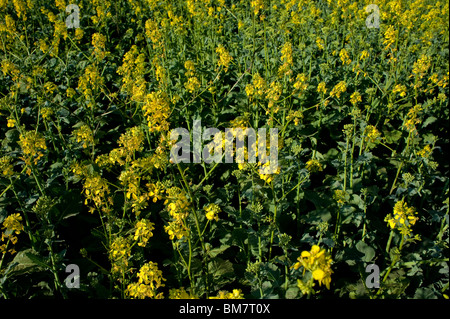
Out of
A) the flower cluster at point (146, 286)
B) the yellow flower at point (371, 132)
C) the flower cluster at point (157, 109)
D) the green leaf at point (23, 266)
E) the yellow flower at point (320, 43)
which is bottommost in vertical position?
the green leaf at point (23, 266)

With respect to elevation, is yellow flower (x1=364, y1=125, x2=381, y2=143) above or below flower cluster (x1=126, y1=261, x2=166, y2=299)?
above

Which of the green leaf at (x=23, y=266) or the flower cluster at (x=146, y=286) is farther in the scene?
the green leaf at (x=23, y=266)

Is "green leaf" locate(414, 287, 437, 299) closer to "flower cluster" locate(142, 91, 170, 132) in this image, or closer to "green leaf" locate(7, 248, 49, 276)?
"flower cluster" locate(142, 91, 170, 132)

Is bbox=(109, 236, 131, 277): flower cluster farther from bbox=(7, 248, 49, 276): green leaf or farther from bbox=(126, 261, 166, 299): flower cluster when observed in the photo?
bbox=(7, 248, 49, 276): green leaf

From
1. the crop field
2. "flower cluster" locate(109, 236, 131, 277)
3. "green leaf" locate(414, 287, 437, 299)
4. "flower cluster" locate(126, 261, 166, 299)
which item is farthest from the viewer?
"green leaf" locate(414, 287, 437, 299)

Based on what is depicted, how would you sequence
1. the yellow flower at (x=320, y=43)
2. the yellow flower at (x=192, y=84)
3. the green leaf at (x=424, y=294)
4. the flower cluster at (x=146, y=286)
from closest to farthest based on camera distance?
1. the flower cluster at (x=146, y=286)
2. the green leaf at (x=424, y=294)
3. the yellow flower at (x=192, y=84)
4. the yellow flower at (x=320, y=43)

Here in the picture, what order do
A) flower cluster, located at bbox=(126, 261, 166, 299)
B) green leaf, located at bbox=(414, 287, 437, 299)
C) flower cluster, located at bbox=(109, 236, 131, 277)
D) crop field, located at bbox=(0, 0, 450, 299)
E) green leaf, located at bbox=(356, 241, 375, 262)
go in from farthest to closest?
green leaf, located at bbox=(356, 241, 375, 262) → green leaf, located at bbox=(414, 287, 437, 299) → crop field, located at bbox=(0, 0, 450, 299) → flower cluster, located at bbox=(109, 236, 131, 277) → flower cluster, located at bbox=(126, 261, 166, 299)

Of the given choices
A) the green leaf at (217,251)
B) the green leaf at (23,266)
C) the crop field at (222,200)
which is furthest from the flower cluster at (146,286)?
the green leaf at (23,266)

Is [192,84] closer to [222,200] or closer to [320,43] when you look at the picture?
[222,200]

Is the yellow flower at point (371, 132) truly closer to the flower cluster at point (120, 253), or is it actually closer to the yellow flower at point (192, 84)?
the yellow flower at point (192, 84)

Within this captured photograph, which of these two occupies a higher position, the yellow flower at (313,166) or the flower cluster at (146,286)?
the yellow flower at (313,166)

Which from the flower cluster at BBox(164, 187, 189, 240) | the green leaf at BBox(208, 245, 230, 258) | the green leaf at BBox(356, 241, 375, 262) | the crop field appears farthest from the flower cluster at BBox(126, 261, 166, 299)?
the green leaf at BBox(356, 241, 375, 262)

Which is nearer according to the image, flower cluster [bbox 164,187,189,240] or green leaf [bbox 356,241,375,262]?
flower cluster [bbox 164,187,189,240]

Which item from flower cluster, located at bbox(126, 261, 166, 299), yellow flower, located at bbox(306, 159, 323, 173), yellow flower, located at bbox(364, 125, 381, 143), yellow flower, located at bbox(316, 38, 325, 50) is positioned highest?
yellow flower, located at bbox(316, 38, 325, 50)
